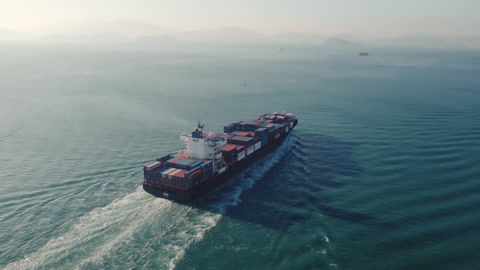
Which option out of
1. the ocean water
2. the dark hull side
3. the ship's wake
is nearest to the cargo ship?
the dark hull side

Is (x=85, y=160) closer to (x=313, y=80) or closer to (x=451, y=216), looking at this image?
(x=451, y=216)

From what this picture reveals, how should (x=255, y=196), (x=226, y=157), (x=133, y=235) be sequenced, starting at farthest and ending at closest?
1. (x=226, y=157)
2. (x=255, y=196)
3. (x=133, y=235)

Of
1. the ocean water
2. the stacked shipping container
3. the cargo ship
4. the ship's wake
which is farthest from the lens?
the stacked shipping container

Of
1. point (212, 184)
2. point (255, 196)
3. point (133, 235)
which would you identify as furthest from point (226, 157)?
point (133, 235)

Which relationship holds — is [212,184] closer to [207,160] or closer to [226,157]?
[207,160]

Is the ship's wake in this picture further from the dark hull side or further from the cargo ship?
the cargo ship

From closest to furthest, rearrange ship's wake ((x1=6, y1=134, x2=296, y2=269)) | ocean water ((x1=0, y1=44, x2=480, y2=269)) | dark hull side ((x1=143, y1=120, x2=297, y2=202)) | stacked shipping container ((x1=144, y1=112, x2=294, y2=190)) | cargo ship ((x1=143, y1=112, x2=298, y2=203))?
ship's wake ((x1=6, y1=134, x2=296, y2=269)), ocean water ((x1=0, y1=44, x2=480, y2=269)), dark hull side ((x1=143, y1=120, x2=297, y2=202)), cargo ship ((x1=143, y1=112, x2=298, y2=203)), stacked shipping container ((x1=144, y1=112, x2=294, y2=190))

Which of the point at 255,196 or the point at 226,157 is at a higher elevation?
the point at 226,157
